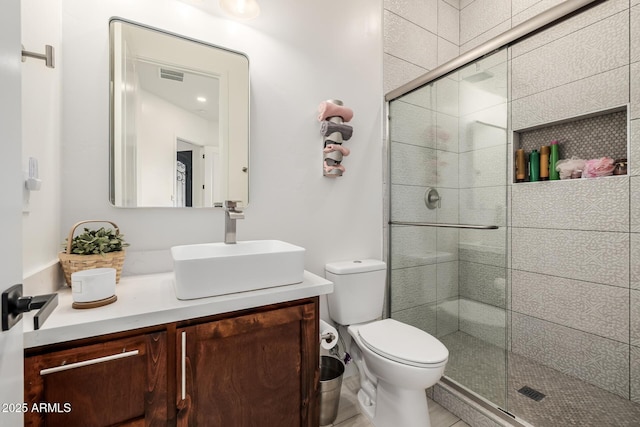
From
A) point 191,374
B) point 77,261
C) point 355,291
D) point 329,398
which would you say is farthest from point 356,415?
point 77,261

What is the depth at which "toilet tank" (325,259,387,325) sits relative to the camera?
5.49 ft

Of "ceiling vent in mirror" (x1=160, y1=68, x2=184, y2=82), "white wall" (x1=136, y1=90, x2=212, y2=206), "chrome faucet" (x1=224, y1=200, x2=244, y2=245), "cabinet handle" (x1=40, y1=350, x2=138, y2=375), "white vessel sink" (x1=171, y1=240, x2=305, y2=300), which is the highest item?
"ceiling vent in mirror" (x1=160, y1=68, x2=184, y2=82)

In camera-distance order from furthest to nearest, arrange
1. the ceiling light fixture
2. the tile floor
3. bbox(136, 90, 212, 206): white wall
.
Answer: the tile floor
the ceiling light fixture
bbox(136, 90, 212, 206): white wall

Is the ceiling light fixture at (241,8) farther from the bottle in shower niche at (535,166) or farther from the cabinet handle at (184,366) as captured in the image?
the bottle in shower niche at (535,166)

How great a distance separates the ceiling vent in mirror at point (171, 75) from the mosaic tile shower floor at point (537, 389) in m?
2.11

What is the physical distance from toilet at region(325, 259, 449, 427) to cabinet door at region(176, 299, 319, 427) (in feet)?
1.24

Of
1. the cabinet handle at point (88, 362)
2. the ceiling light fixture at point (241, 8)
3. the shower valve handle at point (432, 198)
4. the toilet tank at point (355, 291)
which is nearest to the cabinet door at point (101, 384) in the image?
the cabinet handle at point (88, 362)

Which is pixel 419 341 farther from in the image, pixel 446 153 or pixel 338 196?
pixel 446 153

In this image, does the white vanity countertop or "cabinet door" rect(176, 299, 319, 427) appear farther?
"cabinet door" rect(176, 299, 319, 427)

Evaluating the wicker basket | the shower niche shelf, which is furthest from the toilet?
the shower niche shelf

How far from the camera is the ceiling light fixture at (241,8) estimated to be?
1431 mm

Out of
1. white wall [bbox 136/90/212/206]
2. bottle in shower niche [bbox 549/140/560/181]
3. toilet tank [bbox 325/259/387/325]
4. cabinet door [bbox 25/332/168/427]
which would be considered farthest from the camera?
bottle in shower niche [bbox 549/140/560/181]

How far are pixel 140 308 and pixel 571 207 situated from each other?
242 cm

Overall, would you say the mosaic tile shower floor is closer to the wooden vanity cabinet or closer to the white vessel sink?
the wooden vanity cabinet
